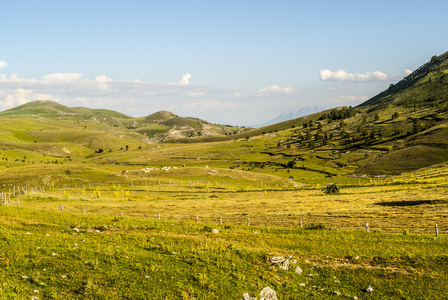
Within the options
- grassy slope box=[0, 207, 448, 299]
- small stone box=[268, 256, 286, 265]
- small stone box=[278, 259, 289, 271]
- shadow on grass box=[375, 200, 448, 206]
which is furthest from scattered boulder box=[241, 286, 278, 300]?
shadow on grass box=[375, 200, 448, 206]

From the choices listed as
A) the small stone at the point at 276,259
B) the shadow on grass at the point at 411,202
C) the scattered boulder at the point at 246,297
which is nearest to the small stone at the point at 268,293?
the scattered boulder at the point at 246,297

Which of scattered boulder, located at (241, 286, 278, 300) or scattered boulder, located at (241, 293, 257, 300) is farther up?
scattered boulder, located at (241, 293, 257, 300)

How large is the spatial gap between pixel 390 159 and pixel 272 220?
14070 centimetres

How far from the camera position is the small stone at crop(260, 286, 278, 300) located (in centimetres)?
1772

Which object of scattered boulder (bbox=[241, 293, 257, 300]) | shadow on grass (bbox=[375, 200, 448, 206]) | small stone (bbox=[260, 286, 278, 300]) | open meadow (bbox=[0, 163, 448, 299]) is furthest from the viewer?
shadow on grass (bbox=[375, 200, 448, 206])

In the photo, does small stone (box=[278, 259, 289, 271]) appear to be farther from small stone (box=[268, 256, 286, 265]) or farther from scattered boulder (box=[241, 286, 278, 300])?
scattered boulder (box=[241, 286, 278, 300])

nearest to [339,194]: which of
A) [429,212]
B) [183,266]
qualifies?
[429,212]

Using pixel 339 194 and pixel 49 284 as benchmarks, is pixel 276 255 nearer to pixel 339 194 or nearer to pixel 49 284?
pixel 49 284

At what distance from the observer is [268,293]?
18.0 m

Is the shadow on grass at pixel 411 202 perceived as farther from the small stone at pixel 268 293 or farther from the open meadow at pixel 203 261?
the small stone at pixel 268 293

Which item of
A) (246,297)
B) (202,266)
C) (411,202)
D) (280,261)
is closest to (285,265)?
(280,261)

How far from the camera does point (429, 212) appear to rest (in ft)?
156

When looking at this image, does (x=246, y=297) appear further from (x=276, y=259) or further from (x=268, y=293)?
(x=276, y=259)

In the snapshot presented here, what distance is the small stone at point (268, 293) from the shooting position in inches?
698
